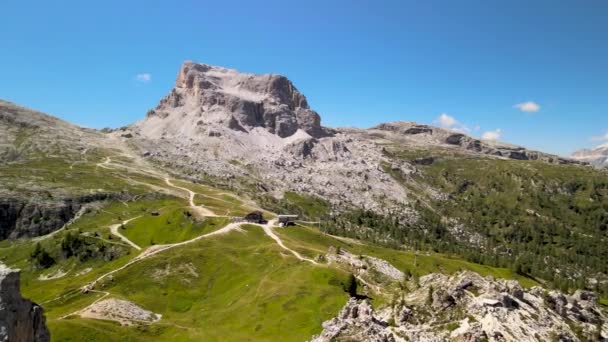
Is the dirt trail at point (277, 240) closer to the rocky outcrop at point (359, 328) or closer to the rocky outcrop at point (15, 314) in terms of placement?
the rocky outcrop at point (359, 328)

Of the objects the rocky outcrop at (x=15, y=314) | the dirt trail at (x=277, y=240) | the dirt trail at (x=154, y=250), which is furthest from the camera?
the dirt trail at (x=277, y=240)

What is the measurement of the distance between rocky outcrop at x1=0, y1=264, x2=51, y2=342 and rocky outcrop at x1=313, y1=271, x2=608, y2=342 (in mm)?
35960

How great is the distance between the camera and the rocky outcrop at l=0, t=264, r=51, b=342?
129ft

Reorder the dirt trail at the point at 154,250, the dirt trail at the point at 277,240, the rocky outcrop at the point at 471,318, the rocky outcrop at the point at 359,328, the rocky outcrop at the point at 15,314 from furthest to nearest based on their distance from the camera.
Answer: the dirt trail at the point at 277,240, the dirt trail at the point at 154,250, the rocky outcrop at the point at 471,318, the rocky outcrop at the point at 359,328, the rocky outcrop at the point at 15,314

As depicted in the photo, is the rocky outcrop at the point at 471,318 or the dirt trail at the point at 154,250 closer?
the rocky outcrop at the point at 471,318

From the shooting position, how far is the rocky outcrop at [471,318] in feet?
191

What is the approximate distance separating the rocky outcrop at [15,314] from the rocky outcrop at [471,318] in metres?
36.0

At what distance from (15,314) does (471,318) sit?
2181 inches

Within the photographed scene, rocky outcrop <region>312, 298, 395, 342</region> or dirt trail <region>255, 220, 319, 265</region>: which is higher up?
rocky outcrop <region>312, 298, 395, 342</region>

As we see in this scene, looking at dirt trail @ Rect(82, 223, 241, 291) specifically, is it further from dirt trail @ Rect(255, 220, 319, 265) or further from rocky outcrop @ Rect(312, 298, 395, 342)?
rocky outcrop @ Rect(312, 298, 395, 342)

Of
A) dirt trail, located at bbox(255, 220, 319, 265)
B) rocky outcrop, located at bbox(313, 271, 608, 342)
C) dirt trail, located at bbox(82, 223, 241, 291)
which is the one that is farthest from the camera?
dirt trail, located at bbox(255, 220, 319, 265)

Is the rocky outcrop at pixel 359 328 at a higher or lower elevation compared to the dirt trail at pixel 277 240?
higher

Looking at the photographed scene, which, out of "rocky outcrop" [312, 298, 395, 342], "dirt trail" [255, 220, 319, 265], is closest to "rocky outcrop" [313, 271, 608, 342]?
"rocky outcrop" [312, 298, 395, 342]

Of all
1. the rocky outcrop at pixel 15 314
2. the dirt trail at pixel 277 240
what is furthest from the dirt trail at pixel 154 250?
the rocky outcrop at pixel 15 314
